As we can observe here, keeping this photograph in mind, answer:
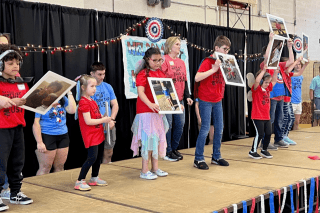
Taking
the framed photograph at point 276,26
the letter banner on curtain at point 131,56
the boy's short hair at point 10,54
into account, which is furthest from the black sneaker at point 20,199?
the framed photograph at point 276,26

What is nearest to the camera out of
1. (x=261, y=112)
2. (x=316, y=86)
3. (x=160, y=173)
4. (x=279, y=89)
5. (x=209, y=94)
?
(x=160, y=173)

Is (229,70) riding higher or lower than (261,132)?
higher

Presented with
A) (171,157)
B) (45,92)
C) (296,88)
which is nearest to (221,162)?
(171,157)

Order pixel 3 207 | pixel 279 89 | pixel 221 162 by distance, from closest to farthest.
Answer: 1. pixel 3 207
2. pixel 221 162
3. pixel 279 89

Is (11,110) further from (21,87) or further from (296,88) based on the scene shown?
(296,88)

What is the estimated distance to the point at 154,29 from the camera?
5.59 meters

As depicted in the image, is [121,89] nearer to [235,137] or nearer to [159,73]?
[159,73]

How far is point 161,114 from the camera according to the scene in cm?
382

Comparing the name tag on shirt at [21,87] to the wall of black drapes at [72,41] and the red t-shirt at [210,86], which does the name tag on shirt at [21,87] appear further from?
the red t-shirt at [210,86]

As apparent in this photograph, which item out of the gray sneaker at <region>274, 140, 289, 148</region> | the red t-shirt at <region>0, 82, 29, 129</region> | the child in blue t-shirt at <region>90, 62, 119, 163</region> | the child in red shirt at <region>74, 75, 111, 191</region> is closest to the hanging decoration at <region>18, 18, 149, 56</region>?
the child in blue t-shirt at <region>90, 62, 119, 163</region>

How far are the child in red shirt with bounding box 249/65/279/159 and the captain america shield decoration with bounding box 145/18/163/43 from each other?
164cm

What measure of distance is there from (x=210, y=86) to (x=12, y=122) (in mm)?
2106

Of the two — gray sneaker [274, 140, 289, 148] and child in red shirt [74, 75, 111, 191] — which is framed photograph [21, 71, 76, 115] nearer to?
child in red shirt [74, 75, 111, 191]

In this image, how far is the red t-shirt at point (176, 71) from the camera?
4.60 meters
